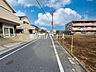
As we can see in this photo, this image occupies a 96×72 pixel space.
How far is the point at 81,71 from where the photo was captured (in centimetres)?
221

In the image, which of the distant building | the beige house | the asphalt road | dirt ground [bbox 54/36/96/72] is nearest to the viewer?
the asphalt road

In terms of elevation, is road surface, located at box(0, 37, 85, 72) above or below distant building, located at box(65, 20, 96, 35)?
below

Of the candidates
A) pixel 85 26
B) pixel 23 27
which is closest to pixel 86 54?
pixel 23 27

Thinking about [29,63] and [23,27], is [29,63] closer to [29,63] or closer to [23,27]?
[29,63]

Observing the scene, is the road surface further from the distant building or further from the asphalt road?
the distant building

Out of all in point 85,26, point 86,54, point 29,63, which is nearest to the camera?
point 29,63

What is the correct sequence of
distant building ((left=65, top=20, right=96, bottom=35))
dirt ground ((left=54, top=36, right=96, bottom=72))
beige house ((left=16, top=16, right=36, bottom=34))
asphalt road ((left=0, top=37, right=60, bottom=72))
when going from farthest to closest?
1. distant building ((left=65, top=20, right=96, bottom=35))
2. beige house ((left=16, top=16, right=36, bottom=34))
3. dirt ground ((left=54, top=36, right=96, bottom=72))
4. asphalt road ((left=0, top=37, right=60, bottom=72))

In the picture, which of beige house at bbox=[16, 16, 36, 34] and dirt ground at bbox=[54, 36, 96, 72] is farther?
beige house at bbox=[16, 16, 36, 34]

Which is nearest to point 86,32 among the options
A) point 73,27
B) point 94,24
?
point 94,24

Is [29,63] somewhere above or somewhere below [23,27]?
below

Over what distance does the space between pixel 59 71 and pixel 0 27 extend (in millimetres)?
9571

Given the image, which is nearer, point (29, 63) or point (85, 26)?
point (29, 63)

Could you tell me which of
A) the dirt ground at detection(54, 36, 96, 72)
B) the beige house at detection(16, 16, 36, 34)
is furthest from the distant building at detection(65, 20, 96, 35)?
the dirt ground at detection(54, 36, 96, 72)

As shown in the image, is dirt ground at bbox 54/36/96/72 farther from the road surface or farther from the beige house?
the beige house
